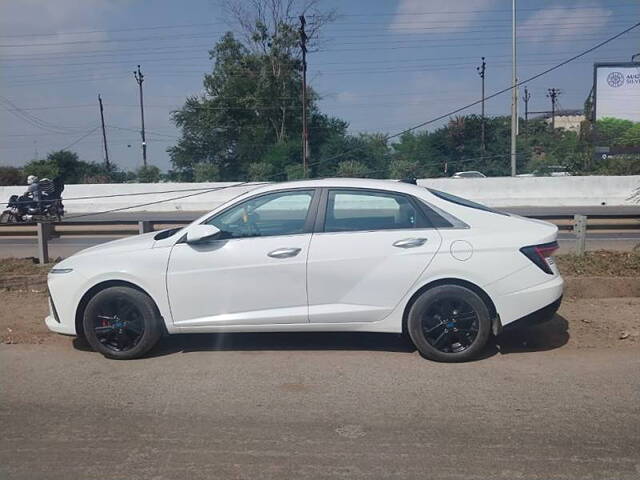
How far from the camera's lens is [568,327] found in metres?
7.09

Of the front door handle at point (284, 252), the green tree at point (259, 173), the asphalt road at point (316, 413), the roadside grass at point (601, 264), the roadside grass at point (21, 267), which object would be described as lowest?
the asphalt road at point (316, 413)

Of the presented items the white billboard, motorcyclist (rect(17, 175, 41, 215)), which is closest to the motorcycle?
motorcyclist (rect(17, 175, 41, 215))

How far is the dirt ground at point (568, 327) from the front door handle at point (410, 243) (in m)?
1.46

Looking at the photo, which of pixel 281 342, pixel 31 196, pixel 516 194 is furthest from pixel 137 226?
pixel 516 194

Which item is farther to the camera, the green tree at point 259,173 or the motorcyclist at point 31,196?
the green tree at point 259,173

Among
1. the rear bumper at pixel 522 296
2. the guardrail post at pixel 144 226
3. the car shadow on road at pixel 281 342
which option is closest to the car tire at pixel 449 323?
the rear bumper at pixel 522 296

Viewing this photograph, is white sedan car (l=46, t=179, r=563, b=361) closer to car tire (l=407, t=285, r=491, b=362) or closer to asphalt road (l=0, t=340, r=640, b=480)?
car tire (l=407, t=285, r=491, b=362)

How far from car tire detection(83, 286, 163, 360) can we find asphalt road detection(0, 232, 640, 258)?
6.80 metres

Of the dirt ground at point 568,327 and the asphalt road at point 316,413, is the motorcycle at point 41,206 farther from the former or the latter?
the asphalt road at point 316,413

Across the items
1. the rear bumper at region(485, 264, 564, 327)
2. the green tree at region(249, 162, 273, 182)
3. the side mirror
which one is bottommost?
the rear bumper at region(485, 264, 564, 327)

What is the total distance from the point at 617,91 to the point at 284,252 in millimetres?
42495

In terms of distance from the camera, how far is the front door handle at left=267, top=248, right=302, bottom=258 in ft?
19.3

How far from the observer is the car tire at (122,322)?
6012 mm

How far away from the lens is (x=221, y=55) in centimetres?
4725
